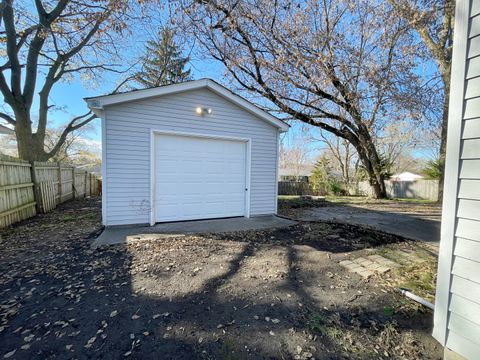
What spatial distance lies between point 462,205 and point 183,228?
476cm

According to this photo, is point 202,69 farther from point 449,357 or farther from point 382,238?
point 449,357

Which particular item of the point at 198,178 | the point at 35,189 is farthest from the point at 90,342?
the point at 35,189

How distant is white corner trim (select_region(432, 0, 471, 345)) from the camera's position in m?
1.81

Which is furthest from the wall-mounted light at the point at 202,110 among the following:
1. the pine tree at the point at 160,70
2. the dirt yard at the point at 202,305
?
the pine tree at the point at 160,70

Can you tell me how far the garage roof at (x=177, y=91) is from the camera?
4.90 meters

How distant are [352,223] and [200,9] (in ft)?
22.9

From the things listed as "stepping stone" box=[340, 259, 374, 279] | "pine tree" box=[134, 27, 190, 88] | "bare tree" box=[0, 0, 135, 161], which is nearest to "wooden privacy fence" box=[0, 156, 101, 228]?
"bare tree" box=[0, 0, 135, 161]

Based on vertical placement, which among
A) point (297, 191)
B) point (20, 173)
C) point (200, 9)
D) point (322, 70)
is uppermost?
point (200, 9)

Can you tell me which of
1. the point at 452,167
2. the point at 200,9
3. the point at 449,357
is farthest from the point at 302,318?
the point at 200,9

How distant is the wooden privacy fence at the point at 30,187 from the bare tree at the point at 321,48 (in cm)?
600

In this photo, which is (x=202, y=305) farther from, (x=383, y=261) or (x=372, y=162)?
(x=372, y=162)

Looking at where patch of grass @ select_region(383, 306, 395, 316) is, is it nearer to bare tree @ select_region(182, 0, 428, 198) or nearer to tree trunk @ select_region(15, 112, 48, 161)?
bare tree @ select_region(182, 0, 428, 198)

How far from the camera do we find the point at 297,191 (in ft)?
67.6

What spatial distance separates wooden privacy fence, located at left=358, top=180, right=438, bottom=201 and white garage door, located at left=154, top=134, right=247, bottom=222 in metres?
12.6
